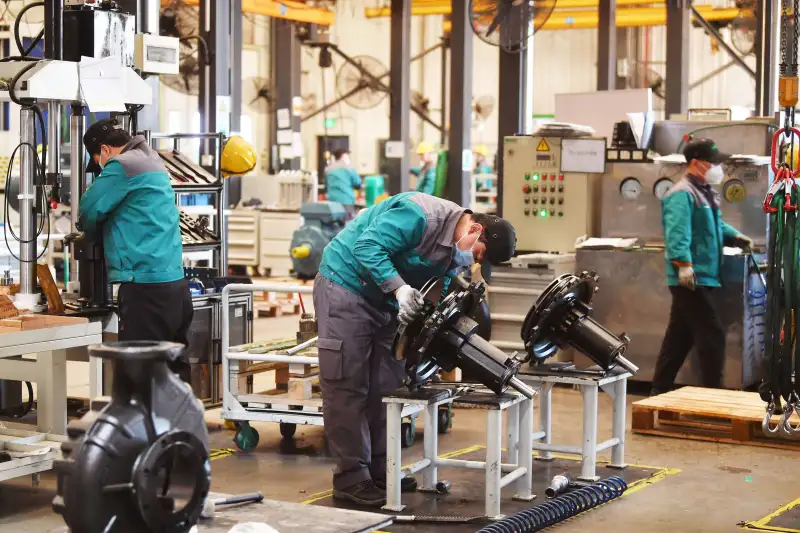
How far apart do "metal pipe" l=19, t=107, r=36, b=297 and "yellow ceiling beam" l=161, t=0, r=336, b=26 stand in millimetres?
11629

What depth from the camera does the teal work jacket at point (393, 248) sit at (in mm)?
5020

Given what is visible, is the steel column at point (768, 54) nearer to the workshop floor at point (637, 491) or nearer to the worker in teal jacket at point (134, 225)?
the workshop floor at point (637, 491)

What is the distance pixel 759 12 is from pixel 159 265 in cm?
889

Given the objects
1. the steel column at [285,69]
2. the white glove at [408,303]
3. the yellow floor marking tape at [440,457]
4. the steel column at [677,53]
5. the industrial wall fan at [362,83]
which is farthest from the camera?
the steel column at [285,69]

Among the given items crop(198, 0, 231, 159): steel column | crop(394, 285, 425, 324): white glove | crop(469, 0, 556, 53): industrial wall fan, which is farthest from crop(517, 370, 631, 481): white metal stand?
crop(198, 0, 231, 159): steel column

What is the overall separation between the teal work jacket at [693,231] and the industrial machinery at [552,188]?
0.98 m

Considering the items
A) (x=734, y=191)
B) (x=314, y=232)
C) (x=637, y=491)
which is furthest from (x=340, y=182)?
(x=637, y=491)

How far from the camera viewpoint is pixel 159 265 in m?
5.86

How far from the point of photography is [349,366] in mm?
5238

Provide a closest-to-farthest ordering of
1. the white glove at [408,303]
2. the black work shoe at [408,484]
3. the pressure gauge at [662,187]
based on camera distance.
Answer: the white glove at [408,303], the black work shoe at [408,484], the pressure gauge at [662,187]

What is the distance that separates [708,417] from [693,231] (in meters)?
1.22

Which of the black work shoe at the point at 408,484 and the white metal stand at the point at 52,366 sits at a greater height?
the white metal stand at the point at 52,366

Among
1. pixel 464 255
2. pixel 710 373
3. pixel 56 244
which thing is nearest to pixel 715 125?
pixel 710 373

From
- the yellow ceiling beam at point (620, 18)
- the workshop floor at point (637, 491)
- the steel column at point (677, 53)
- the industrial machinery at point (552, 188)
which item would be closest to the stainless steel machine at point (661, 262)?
the industrial machinery at point (552, 188)
